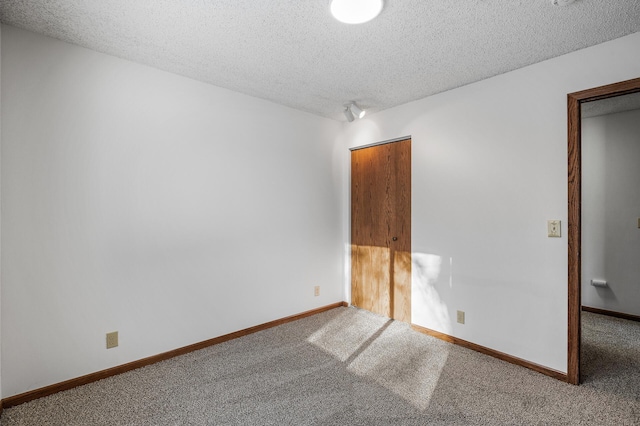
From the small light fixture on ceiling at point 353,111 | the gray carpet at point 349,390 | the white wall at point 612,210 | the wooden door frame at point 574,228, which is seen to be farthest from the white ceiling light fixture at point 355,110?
the white wall at point 612,210

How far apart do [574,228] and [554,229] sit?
0.40 feet

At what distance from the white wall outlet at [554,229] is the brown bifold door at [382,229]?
124 cm

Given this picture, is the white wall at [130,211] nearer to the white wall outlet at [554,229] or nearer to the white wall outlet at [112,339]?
the white wall outlet at [112,339]

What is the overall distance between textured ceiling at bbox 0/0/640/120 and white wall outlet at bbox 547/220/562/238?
123 centimetres

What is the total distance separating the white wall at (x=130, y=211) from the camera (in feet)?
6.33

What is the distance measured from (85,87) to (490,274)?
3.47m

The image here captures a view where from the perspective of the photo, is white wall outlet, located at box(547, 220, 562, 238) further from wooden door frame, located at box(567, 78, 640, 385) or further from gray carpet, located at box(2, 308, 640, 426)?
gray carpet, located at box(2, 308, 640, 426)

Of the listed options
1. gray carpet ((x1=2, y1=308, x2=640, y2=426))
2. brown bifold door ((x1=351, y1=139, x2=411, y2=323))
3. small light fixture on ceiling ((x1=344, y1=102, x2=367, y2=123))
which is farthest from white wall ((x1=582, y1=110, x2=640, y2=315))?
small light fixture on ceiling ((x1=344, y1=102, x2=367, y2=123))

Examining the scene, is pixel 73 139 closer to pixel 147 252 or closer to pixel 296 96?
pixel 147 252

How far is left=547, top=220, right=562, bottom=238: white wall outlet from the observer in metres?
2.23

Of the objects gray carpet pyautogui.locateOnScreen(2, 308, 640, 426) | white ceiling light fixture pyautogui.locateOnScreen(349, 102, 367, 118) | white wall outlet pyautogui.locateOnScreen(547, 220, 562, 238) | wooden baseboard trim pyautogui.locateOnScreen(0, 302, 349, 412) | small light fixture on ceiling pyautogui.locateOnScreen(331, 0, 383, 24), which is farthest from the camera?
white ceiling light fixture pyautogui.locateOnScreen(349, 102, 367, 118)

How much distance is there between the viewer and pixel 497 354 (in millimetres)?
2520

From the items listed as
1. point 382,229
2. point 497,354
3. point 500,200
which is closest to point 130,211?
point 382,229

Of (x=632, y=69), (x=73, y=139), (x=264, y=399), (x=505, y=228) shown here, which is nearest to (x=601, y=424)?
(x=505, y=228)
